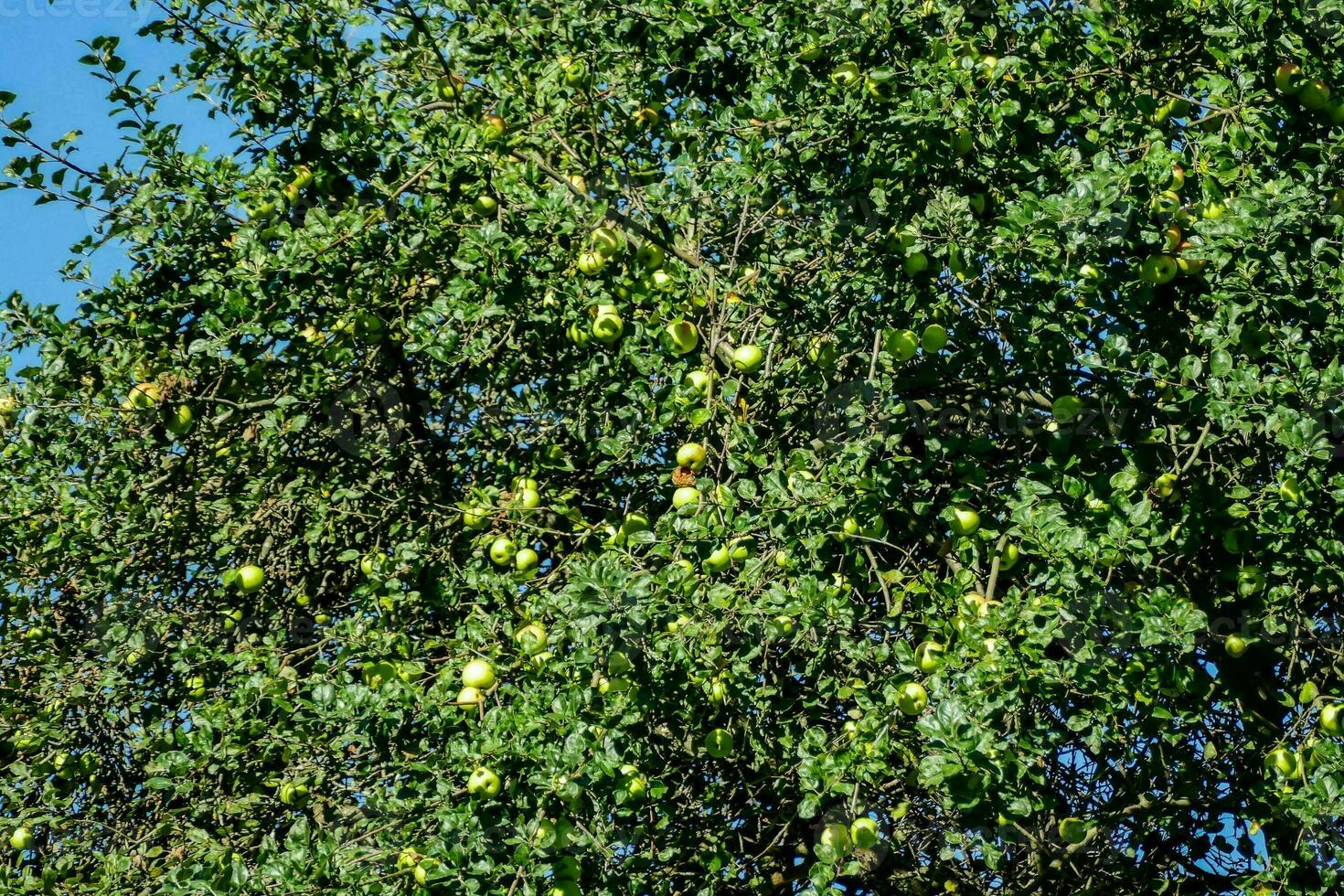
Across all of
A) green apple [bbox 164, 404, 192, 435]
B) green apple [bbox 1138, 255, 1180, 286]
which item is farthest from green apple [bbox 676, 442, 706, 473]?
green apple [bbox 164, 404, 192, 435]

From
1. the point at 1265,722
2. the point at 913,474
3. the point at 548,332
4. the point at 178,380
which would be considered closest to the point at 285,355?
the point at 178,380

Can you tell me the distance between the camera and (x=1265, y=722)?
358cm

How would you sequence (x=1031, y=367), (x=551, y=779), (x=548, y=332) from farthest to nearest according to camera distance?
(x=548, y=332)
(x=1031, y=367)
(x=551, y=779)

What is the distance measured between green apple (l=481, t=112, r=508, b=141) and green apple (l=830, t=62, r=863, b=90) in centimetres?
110

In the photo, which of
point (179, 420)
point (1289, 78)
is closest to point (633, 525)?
point (179, 420)

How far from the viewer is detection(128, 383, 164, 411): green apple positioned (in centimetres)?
390

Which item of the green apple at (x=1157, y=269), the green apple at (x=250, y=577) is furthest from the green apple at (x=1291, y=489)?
the green apple at (x=250, y=577)

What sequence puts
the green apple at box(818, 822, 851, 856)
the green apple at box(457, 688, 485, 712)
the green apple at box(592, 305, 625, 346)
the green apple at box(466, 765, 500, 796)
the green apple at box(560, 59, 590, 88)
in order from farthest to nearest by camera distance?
the green apple at box(560, 59, 590, 88) → the green apple at box(592, 305, 625, 346) → the green apple at box(457, 688, 485, 712) → the green apple at box(466, 765, 500, 796) → the green apple at box(818, 822, 851, 856)

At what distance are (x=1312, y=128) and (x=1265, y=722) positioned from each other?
5.66 ft

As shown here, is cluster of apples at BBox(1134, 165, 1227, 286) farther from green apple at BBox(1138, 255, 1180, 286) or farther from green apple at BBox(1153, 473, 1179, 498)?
green apple at BBox(1153, 473, 1179, 498)

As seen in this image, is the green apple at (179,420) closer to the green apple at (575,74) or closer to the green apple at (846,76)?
the green apple at (575,74)

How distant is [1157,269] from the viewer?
344 cm

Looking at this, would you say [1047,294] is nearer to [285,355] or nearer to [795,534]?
[795,534]

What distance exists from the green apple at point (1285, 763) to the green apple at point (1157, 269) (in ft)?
4.22
